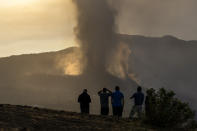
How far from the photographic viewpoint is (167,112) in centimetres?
2270

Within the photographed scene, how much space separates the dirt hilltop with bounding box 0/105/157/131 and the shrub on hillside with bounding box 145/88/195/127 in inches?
34.9

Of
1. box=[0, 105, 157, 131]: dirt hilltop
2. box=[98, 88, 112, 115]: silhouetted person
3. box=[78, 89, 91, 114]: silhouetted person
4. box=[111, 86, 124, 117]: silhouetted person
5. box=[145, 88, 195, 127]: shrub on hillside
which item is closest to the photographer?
box=[0, 105, 157, 131]: dirt hilltop

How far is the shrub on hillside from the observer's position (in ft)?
74.8

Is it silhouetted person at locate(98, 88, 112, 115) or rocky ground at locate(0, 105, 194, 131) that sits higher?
silhouetted person at locate(98, 88, 112, 115)

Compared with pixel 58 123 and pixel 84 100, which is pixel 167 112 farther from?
pixel 84 100

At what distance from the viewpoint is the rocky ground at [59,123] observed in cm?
1881

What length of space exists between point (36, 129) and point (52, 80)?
164 m

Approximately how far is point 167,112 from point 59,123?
16.3 feet

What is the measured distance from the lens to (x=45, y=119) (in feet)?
70.2

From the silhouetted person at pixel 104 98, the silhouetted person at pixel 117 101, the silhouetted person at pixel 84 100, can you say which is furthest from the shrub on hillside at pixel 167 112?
the silhouetted person at pixel 84 100

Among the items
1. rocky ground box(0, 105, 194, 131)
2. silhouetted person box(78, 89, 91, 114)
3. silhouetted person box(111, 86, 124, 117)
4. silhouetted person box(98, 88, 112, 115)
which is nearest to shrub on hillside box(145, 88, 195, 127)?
rocky ground box(0, 105, 194, 131)

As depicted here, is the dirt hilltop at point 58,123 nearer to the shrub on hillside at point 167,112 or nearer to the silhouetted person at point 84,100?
the shrub on hillside at point 167,112

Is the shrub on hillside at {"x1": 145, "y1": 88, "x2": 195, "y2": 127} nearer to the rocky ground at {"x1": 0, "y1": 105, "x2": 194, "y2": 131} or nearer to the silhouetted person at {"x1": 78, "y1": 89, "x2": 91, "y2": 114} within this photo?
the rocky ground at {"x1": 0, "y1": 105, "x2": 194, "y2": 131}

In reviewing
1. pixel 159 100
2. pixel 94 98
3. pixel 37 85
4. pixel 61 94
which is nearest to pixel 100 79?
pixel 61 94
